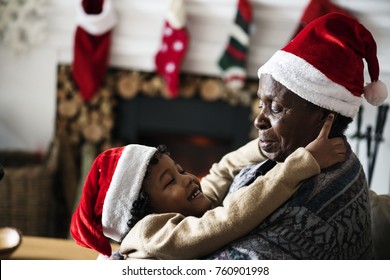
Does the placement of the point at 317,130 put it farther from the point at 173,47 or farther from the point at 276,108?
the point at 173,47

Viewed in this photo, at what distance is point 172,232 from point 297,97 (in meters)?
0.34

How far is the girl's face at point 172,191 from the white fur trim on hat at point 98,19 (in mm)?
1607

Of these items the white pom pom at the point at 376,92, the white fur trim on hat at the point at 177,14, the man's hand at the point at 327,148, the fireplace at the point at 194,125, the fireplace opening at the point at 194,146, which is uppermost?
the white pom pom at the point at 376,92

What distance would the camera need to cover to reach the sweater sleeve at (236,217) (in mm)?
991

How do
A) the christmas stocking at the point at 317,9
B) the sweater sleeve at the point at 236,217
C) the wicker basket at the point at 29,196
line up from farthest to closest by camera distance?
the wicker basket at the point at 29,196 → the christmas stocking at the point at 317,9 → the sweater sleeve at the point at 236,217

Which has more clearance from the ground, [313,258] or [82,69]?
[313,258]

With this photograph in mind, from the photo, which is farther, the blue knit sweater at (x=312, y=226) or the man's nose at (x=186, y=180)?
the man's nose at (x=186, y=180)

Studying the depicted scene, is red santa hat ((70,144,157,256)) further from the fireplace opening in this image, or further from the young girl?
the fireplace opening

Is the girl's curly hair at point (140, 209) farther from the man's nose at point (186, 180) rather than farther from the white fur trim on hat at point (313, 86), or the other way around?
the white fur trim on hat at point (313, 86)

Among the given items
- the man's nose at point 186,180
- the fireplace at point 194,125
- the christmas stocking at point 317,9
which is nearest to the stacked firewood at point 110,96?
the fireplace at point 194,125

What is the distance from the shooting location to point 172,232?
1.03 meters

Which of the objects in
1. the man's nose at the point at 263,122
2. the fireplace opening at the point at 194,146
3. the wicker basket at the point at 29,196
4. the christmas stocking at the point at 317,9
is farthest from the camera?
the fireplace opening at the point at 194,146

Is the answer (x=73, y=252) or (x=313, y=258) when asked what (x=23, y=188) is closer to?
(x=73, y=252)
